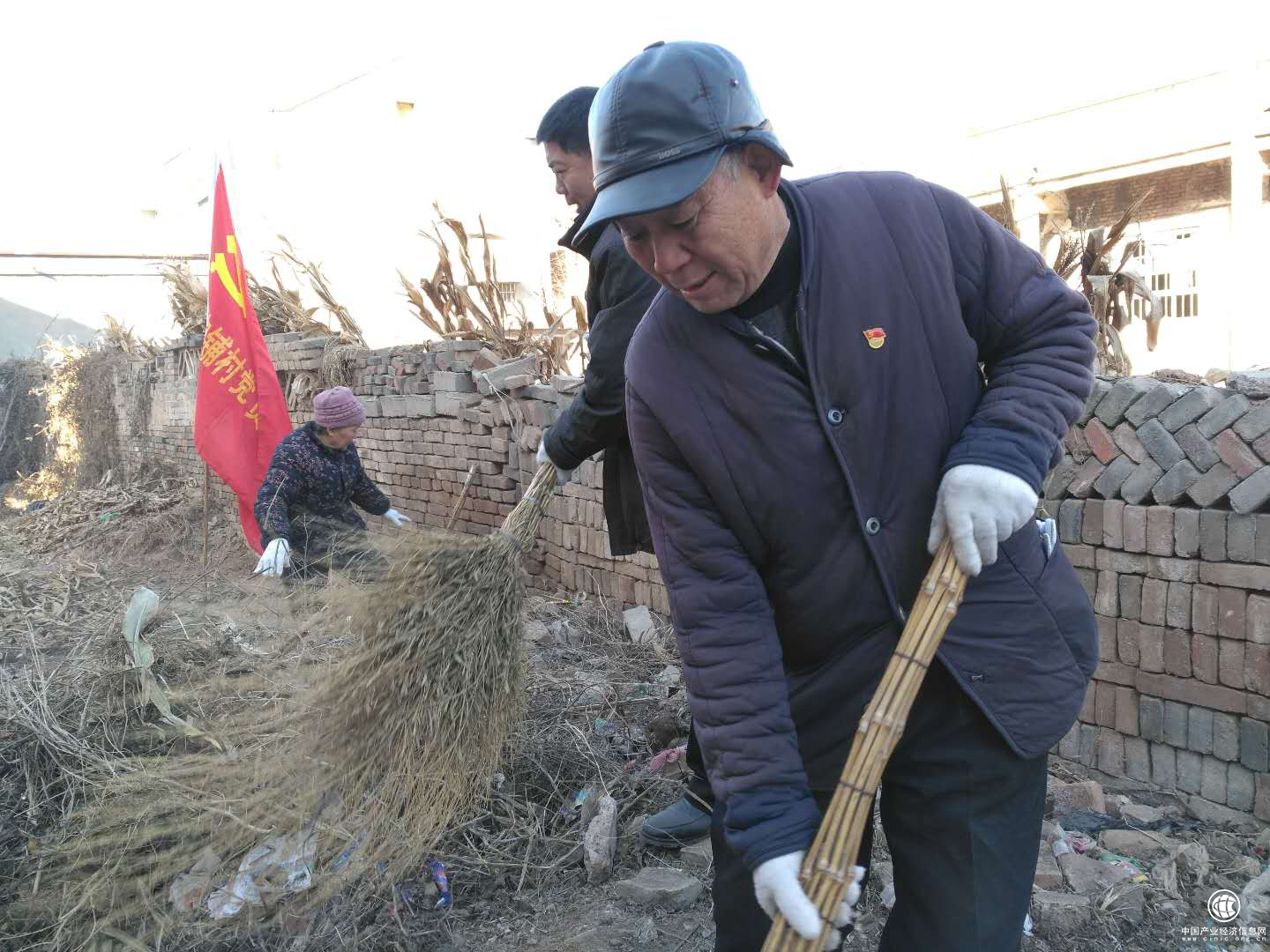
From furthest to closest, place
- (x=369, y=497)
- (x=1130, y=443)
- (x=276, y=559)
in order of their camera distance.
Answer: (x=369, y=497), (x=276, y=559), (x=1130, y=443)

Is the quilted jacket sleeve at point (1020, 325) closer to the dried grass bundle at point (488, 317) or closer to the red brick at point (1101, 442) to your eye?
the red brick at point (1101, 442)

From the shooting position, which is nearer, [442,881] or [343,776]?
[343,776]

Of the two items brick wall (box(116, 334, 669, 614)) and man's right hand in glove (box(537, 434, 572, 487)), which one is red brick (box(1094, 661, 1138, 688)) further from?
brick wall (box(116, 334, 669, 614))

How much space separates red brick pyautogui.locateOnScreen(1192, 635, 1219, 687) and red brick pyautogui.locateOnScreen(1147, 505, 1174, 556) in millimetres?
295

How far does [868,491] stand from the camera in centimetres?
146

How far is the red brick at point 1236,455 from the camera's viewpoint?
2916 mm

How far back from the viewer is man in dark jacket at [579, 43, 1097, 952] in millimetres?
1422

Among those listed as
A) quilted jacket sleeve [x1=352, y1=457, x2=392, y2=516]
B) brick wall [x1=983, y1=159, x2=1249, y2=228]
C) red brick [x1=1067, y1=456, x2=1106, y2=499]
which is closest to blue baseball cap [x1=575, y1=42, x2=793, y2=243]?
red brick [x1=1067, y1=456, x2=1106, y2=499]

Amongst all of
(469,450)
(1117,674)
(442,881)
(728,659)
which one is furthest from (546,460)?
(469,450)

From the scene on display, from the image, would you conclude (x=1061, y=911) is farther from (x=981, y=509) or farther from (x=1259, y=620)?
(x=981, y=509)

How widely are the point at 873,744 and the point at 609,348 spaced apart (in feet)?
5.50

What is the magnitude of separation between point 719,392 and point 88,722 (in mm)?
3034

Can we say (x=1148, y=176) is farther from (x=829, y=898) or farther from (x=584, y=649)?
(x=829, y=898)

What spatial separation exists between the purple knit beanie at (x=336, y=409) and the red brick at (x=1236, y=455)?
4.14m
